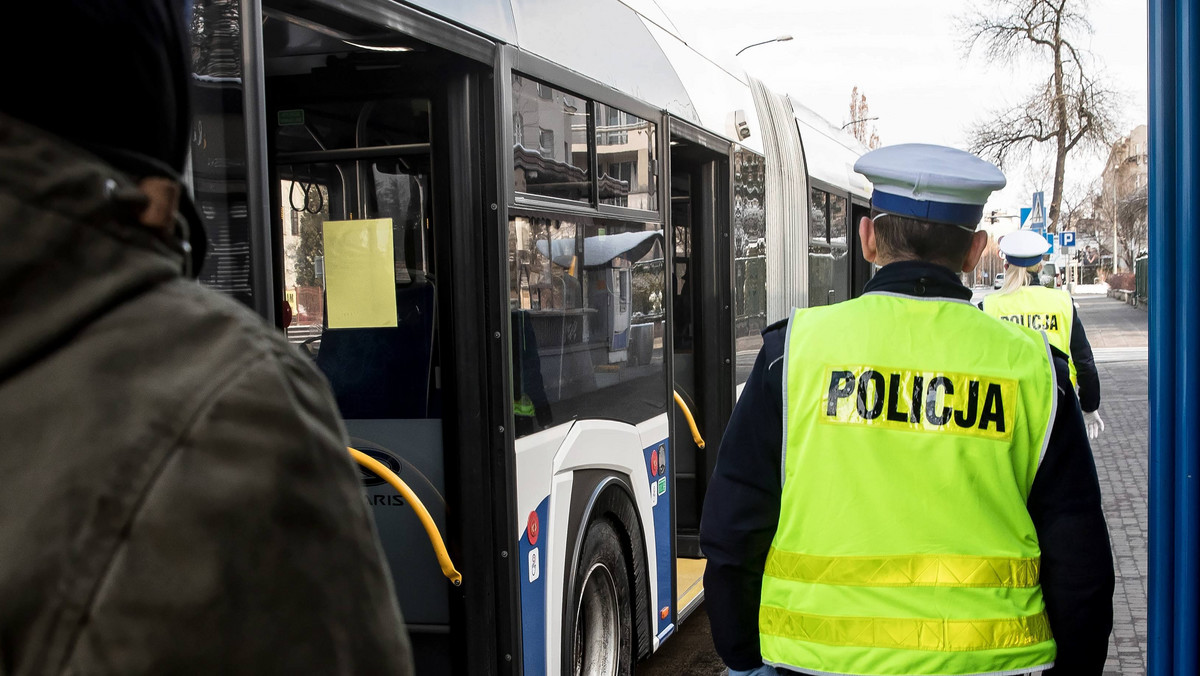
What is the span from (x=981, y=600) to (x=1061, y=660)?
0.23 meters

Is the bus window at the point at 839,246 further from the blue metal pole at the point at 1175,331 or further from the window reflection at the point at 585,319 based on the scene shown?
the blue metal pole at the point at 1175,331

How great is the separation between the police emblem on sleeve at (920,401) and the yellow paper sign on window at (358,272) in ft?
6.77

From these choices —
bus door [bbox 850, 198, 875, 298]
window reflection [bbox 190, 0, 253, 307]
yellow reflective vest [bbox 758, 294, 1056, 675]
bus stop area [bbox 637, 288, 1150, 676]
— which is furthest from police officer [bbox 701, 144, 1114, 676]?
bus door [bbox 850, 198, 875, 298]

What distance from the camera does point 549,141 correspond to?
4.03m

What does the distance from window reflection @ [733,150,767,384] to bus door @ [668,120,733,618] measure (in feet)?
0.37

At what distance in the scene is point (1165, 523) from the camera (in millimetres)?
2307

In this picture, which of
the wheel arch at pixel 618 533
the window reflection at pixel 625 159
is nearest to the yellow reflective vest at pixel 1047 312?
the window reflection at pixel 625 159

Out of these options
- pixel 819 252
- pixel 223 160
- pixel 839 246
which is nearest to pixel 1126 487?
pixel 839 246

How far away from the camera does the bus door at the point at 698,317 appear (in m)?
6.49

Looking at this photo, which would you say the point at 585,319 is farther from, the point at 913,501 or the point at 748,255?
the point at 748,255

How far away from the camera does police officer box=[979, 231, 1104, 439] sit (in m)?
6.56

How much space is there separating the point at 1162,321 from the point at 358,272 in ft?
8.74

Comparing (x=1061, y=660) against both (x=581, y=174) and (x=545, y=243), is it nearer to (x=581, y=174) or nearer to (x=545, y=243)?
(x=545, y=243)

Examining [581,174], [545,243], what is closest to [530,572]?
[545,243]
